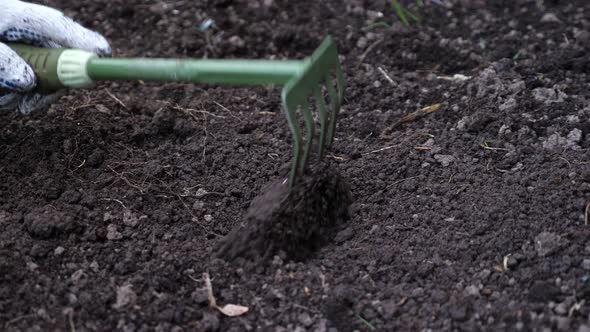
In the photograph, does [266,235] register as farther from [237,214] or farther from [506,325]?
[506,325]

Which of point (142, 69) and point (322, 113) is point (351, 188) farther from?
point (142, 69)

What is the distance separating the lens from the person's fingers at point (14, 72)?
6.72ft

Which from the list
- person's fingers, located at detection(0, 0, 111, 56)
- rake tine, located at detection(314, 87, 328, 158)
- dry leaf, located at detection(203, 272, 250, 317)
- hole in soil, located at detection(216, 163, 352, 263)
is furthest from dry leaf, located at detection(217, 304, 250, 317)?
person's fingers, located at detection(0, 0, 111, 56)

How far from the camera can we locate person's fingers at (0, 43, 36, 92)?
6.72 feet

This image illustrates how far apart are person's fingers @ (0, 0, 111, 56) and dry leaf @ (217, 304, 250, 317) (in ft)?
3.19

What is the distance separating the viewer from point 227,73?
6.03 feet

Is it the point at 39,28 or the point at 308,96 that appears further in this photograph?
the point at 39,28

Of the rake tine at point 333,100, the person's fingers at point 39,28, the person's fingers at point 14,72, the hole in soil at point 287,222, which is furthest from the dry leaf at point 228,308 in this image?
the person's fingers at point 39,28

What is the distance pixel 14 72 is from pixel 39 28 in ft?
0.78

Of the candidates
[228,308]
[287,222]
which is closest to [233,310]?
[228,308]

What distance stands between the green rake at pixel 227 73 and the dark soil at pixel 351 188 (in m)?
0.28

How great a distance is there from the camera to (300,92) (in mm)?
1835

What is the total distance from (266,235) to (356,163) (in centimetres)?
50

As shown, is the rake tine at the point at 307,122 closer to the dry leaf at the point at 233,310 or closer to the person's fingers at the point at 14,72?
the dry leaf at the point at 233,310
